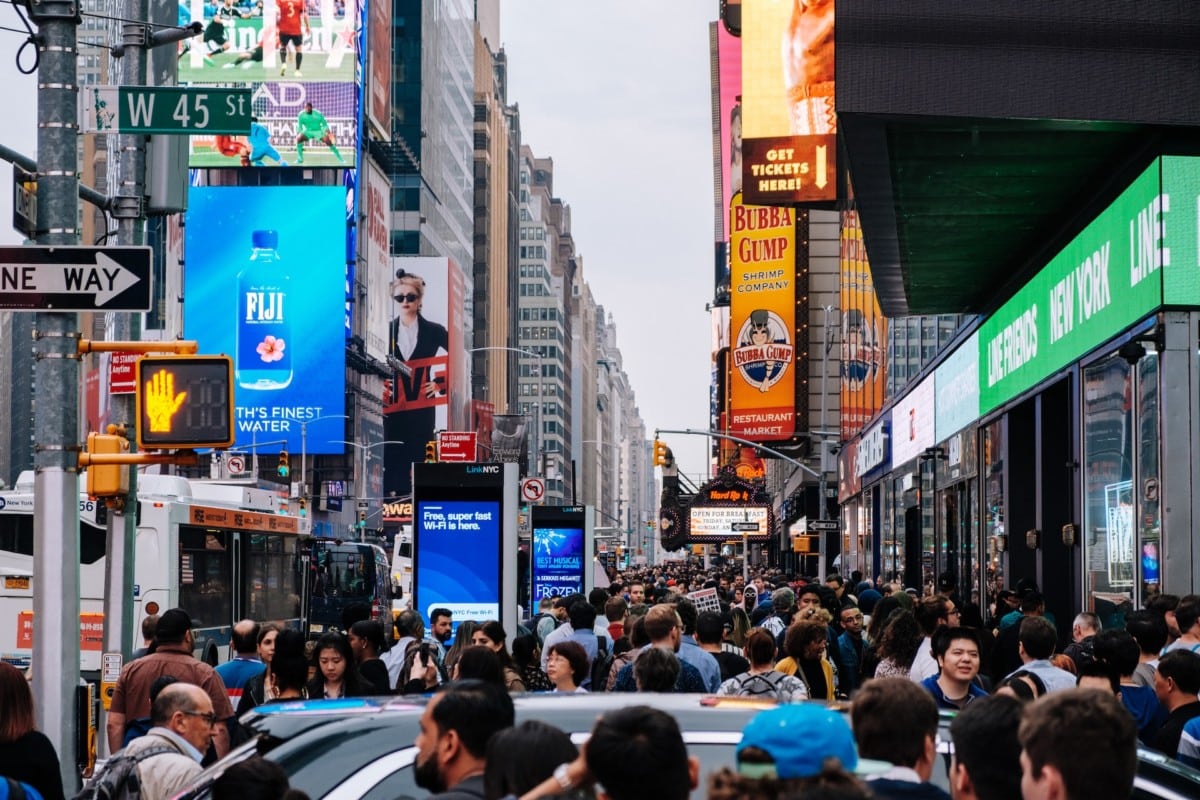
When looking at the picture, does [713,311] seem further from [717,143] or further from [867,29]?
[867,29]

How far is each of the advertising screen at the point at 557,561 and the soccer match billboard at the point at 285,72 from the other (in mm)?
76453

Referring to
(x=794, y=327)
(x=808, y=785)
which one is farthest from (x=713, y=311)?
(x=808, y=785)

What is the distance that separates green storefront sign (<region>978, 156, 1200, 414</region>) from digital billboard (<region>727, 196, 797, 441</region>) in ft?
163

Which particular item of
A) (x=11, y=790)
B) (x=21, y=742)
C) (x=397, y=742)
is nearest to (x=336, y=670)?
(x=21, y=742)

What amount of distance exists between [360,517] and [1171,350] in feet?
340

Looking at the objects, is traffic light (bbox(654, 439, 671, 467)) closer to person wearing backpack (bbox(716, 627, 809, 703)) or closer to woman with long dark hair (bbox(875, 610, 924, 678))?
woman with long dark hair (bbox(875, 610, 924, 678))

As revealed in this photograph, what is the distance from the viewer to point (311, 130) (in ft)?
357

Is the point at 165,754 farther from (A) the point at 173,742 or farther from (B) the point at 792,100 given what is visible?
(B) the point at 792,100

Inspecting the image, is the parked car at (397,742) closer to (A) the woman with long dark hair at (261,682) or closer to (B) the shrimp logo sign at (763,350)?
(A) the woman with long dark hair at (261,682)

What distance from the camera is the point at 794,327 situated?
75.5 m

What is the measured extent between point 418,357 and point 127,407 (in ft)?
413

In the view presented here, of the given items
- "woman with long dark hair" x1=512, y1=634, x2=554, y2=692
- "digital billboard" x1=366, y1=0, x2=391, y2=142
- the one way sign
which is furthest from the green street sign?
"digital billboard" x1=366, y1=0, x2=391, y2=142

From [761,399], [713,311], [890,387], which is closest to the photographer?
[890,387]

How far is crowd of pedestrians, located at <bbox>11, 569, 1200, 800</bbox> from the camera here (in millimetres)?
4352
